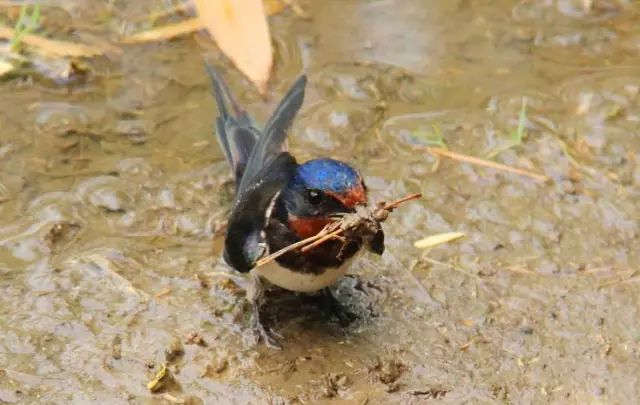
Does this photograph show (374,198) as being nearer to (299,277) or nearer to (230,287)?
(230,287)

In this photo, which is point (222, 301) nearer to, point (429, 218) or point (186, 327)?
point (186, 327)

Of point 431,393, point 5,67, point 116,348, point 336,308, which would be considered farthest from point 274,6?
point 431,393

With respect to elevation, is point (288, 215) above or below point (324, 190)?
below

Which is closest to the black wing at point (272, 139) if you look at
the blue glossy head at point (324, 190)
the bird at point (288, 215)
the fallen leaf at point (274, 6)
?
the bird at point (288, 215)

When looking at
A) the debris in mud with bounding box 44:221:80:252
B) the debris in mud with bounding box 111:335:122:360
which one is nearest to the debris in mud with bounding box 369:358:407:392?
the debris in mud with bounding box 111:335:122:360

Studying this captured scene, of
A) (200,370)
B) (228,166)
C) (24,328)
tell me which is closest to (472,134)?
(228,166)

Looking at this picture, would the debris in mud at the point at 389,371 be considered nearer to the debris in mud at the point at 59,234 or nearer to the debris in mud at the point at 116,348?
the debris in mud at the point at 116,348
